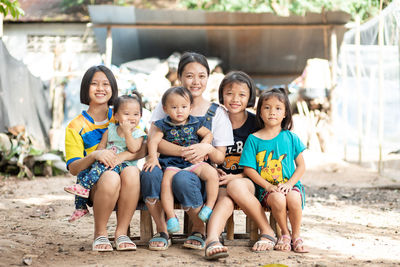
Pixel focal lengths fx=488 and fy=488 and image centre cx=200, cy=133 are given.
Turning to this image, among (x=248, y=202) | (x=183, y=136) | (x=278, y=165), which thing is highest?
(x=183, y=136)

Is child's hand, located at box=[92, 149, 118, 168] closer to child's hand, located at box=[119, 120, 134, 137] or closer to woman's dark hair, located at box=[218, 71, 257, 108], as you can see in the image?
child's hand, located at box=[119, 120, 134, 137]

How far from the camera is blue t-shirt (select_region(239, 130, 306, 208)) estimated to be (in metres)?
3.32

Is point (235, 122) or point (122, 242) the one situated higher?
point (235, 122)

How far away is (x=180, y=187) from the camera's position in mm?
3051

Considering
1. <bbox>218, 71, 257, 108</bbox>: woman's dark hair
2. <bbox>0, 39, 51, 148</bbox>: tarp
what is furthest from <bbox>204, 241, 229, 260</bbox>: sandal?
<bbox>0, 39, 51, 148</bbox>: tarp

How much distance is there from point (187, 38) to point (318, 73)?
Result: 3031 mm

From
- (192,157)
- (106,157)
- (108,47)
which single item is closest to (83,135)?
(106,157)

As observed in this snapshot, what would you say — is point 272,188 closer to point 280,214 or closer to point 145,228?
point 280,214

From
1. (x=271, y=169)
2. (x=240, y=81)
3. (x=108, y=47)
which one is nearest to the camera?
(x=271, y=169)

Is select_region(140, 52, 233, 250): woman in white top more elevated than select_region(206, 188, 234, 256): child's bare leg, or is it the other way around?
select_region(140, 52, 233, 250): woman in white top

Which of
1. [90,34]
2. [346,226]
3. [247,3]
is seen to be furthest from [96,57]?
[346,226]

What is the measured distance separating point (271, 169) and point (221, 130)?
43cm

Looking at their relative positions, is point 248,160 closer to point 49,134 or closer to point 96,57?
point 49,134

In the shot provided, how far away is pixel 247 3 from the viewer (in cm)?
1295
